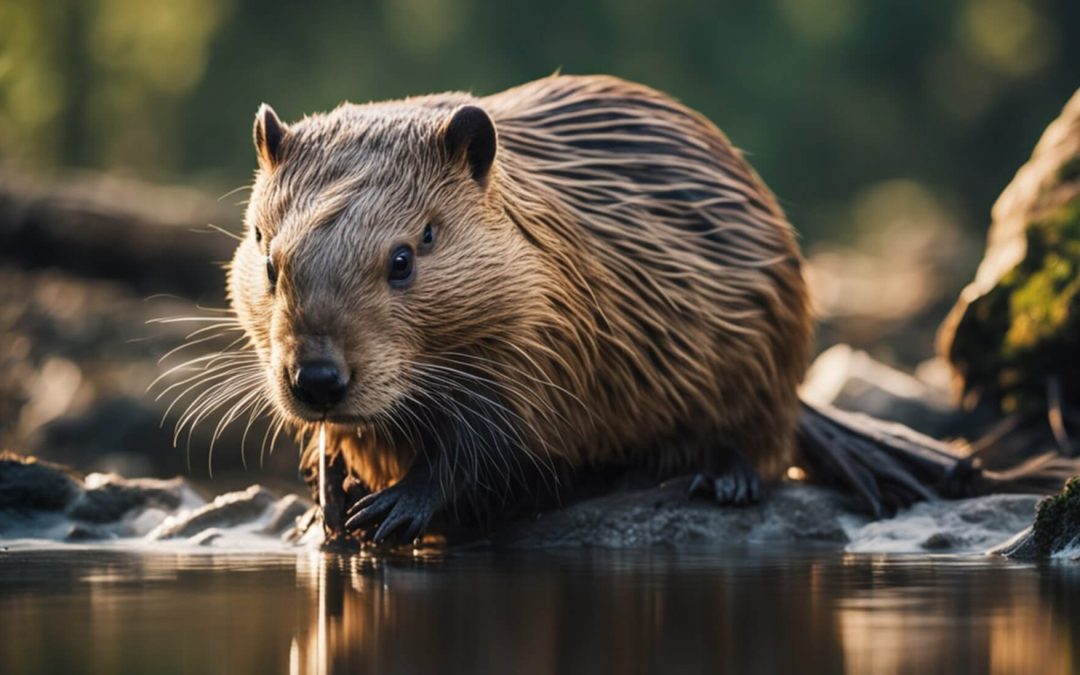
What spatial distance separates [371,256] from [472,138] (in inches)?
26.7

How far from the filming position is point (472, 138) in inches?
248

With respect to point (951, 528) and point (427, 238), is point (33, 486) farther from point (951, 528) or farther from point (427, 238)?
point (951, 528)

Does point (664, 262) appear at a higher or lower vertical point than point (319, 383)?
higher

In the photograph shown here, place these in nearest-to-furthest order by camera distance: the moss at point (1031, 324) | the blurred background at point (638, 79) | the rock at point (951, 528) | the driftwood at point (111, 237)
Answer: the rock at point (951, 528), the moss at point (1031, 324), the driftwood at point (111, 237), the blurred background at point (638, 79)

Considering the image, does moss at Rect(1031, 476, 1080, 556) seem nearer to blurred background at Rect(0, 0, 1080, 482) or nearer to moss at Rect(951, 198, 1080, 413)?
moss at Rect(951, 198, 1080, 413)

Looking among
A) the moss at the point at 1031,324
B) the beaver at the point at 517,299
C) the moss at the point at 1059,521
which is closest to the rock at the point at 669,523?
the beaver at the point at 517,299

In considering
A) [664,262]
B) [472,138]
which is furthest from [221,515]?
[664,262]

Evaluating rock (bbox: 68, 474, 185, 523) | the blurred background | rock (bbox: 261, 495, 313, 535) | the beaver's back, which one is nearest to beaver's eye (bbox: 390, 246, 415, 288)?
the beaver's back

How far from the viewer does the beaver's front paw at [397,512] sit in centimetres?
614

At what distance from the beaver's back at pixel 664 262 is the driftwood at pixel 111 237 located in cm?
805

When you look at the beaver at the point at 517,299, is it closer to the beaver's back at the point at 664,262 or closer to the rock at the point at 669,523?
the beaver's back at the point at 664,262

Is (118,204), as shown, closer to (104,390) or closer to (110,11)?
(104,390)

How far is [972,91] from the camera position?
28.1 meters

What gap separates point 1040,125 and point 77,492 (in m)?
22.2
